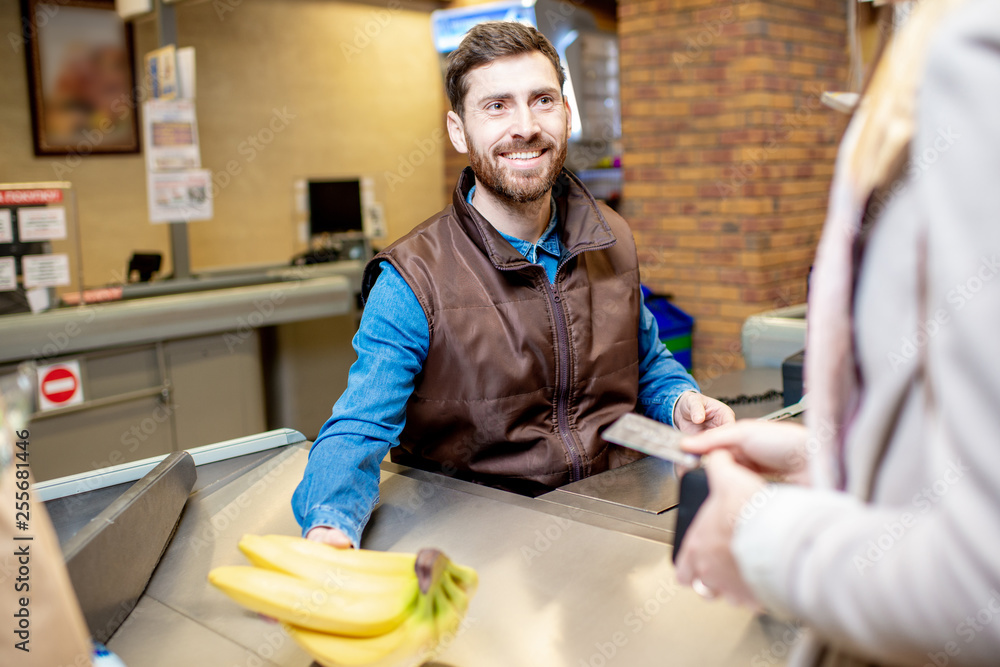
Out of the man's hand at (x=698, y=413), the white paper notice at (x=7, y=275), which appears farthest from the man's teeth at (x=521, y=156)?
the white paper notice at (x=7, y=275)

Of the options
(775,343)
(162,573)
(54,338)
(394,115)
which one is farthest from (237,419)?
(394,115)

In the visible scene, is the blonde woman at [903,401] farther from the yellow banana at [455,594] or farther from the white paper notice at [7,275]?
the white paper notice at [7,275]

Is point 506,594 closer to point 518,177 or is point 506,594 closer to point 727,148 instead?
point 518,177

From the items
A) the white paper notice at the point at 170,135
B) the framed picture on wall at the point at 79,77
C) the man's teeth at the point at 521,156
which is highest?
the framed picture on wall at the point at 79,77

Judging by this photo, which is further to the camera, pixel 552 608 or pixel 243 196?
pixel 243 196

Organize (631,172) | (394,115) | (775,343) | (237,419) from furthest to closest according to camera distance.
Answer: (394,115) < (631,172) < (237,419) < (775,343)

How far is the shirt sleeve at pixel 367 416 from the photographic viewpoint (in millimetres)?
1218

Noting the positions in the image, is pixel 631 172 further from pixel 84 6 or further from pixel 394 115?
pixel 84 6

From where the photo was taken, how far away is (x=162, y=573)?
45.8 inches

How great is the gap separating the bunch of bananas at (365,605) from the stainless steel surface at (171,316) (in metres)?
2.65

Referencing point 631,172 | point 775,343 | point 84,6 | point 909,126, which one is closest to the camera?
point 909,126

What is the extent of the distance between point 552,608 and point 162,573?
57 centimetres

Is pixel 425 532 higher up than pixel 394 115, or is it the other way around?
pixel 394 115

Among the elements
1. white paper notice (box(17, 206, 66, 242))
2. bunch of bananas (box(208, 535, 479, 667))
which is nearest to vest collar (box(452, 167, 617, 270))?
bunch of bananas (box(208, 535, 479, 667))
